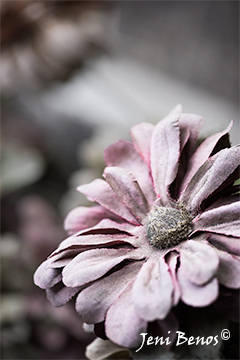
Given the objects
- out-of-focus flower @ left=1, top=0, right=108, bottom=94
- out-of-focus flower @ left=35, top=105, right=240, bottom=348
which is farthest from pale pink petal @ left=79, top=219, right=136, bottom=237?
out-of-focus flower @ left=1, top=0, right=108, bottom=94

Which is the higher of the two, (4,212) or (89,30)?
(89,30)

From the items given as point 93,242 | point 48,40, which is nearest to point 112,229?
point 93,242

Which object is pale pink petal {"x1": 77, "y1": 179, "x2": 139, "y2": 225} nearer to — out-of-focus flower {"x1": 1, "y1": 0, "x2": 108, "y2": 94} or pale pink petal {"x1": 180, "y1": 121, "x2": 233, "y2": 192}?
pale pink petal {"x1": 180, "y1": 121, "x2": 233, "y2": 192}

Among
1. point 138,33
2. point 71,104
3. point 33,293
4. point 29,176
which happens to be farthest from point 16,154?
point 138,33

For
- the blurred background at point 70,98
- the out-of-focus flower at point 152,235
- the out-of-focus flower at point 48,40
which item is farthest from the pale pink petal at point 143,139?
the out-of-focus flower at point 48,40

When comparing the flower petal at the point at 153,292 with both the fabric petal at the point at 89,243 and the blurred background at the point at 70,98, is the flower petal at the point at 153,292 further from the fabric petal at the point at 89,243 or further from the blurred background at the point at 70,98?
the blurred background at the point at 70,98

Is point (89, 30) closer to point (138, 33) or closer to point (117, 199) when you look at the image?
point (138, 33)

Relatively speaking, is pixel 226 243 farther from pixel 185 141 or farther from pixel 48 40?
pixel 48 40
